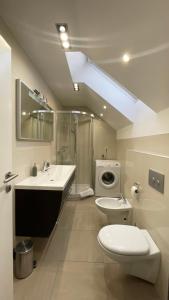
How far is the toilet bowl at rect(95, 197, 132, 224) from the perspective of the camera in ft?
8.25

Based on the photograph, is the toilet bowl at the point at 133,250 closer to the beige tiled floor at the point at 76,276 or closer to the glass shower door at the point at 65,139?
the beige tiled floor at the point at 76,276

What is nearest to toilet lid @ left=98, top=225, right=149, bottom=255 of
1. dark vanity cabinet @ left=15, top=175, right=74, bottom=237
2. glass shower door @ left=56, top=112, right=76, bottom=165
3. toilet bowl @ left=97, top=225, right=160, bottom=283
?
toilet bowl @ left=97, top=225, right=160, bottom=283

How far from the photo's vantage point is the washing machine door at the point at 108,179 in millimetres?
4035

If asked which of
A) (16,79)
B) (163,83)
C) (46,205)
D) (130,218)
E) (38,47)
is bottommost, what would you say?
(130,218)

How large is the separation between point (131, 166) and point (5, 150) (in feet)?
5.94

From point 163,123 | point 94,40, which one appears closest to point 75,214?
point 163,123

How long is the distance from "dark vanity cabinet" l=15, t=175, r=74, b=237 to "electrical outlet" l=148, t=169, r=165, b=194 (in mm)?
868

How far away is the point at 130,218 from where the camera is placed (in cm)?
259

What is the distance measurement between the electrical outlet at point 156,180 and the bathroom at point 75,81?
4 centimetres

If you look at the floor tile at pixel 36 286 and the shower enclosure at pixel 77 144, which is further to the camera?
the shower enclosure at pixel 77 144

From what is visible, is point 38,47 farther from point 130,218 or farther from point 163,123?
point 130,218

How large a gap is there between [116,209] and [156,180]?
3.42 ft

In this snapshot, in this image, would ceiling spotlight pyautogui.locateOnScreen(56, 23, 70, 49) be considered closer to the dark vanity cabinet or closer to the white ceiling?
the white ceiling

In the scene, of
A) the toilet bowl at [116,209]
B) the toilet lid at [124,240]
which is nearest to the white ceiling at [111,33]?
the toilet lid at [124,240]
